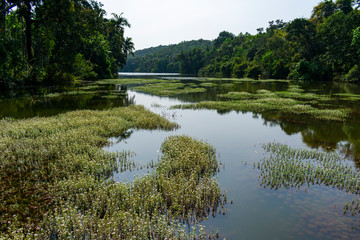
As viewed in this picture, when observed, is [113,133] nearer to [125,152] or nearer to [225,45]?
[125,152]

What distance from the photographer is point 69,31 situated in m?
35.4

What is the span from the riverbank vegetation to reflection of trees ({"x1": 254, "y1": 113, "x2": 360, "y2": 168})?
754 cm

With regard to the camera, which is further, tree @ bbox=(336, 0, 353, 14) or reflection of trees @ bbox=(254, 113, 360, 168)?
tree @ bbox=(336, 0, 353, 14)

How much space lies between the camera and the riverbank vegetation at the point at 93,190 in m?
6.66

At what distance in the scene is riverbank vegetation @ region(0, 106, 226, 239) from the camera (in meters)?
6.66

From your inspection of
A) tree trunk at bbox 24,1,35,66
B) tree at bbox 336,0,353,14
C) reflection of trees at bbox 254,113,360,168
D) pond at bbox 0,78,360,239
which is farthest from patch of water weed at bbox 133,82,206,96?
tree at bbox 336,0,353,14

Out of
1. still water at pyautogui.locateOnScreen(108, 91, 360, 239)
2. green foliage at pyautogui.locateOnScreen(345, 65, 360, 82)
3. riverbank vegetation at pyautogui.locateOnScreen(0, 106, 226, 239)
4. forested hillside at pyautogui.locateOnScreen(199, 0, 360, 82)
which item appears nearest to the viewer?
riverbank vegetation at pyautogui.locateOnScreen(0, 106, 226, 239)

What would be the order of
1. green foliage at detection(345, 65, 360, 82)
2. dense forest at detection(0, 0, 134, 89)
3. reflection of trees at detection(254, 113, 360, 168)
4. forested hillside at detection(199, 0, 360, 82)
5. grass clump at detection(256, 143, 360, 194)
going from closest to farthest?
1. grass clump at detection(256, 143, 360, 194)
2. reflection of trees at detection(254, 113, 360, 168)
3. dense forest at detection(0, 0, 134, 89)
4. green foliage at detection(345, 65, 360, 82)
5. forested hillside at detection(199, 0, 360, 82)

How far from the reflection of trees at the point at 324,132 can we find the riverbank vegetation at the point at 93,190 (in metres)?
7.54

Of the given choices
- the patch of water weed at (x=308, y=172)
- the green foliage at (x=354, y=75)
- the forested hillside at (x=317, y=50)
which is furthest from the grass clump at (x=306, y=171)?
the green foliage at (x=354, y=75)

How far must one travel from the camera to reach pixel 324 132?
713 inches

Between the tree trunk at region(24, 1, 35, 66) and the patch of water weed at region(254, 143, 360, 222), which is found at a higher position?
the tree trunk at region(24, 1, 35, 66)

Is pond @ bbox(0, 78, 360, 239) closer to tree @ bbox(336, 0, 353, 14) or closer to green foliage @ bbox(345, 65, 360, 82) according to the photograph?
green foliage @ bbox(345, 65, 360, 82)

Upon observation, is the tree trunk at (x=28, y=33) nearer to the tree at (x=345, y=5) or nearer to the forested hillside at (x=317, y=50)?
the forested hillside at (x=317, y=50)
